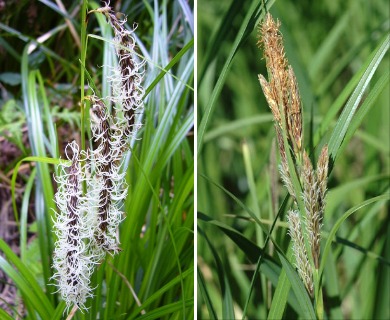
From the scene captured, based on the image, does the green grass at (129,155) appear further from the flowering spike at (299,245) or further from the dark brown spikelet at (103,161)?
the flowering spike at (299,245)

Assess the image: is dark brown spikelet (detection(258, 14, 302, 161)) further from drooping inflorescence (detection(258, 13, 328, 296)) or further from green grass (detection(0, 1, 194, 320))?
green grass (detection(0, 1, 194, 320))

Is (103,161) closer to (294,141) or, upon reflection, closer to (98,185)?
(98,185)

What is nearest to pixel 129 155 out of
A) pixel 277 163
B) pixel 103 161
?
pixel 103 161

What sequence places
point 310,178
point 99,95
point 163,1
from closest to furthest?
point 310,178 → point 99,95 → point 163,1

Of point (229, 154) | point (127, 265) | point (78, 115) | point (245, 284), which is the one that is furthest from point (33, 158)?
point (229, 154)

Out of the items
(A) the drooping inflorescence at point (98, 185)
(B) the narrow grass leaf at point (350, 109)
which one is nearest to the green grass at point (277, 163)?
(B) the narrow grass leaf at point (350, 109)

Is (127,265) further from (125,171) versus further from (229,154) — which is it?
(229,154)

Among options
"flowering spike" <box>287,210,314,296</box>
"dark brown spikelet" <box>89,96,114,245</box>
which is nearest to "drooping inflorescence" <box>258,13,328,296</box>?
"flowering spike" <box>287,210,314,296</box>
